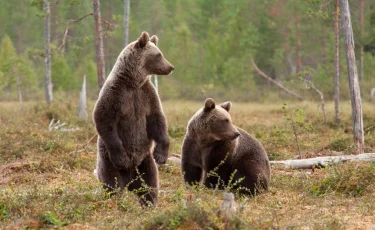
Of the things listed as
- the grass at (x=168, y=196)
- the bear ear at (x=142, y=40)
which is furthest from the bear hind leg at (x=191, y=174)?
the bear ear at (x=142, y=40)

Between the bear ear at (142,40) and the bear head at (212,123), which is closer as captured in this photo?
the bear ear at (142,40)

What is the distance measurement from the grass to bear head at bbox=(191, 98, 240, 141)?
36.2 inches

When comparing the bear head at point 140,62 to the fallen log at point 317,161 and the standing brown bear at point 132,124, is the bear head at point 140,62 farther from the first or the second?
the fallen log at point 317,161

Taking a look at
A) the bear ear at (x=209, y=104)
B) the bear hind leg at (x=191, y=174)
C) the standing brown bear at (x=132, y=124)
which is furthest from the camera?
the bear hind leg at (x=191, y=174)

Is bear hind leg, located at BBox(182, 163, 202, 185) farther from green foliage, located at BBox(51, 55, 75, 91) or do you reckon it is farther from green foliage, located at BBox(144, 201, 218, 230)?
green foliage, located at BBox(51, 55, 75, 91)

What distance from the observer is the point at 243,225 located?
17.5ft

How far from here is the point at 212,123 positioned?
854cm

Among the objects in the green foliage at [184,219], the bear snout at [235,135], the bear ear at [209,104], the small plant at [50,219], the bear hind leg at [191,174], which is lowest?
the bear hind leg at [191,174]

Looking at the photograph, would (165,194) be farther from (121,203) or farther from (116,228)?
(116,228)

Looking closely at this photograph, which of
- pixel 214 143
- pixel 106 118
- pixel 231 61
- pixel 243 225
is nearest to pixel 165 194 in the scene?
pixel 214 143

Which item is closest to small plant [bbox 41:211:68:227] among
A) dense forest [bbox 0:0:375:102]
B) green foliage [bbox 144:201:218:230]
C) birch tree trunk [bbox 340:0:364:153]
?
green foliage [bbox 144:201:218:230]

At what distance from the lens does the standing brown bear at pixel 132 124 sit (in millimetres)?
6789

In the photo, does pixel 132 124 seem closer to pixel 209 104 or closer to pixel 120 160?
pixel 120 160

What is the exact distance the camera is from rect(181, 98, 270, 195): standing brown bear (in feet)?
27.8
